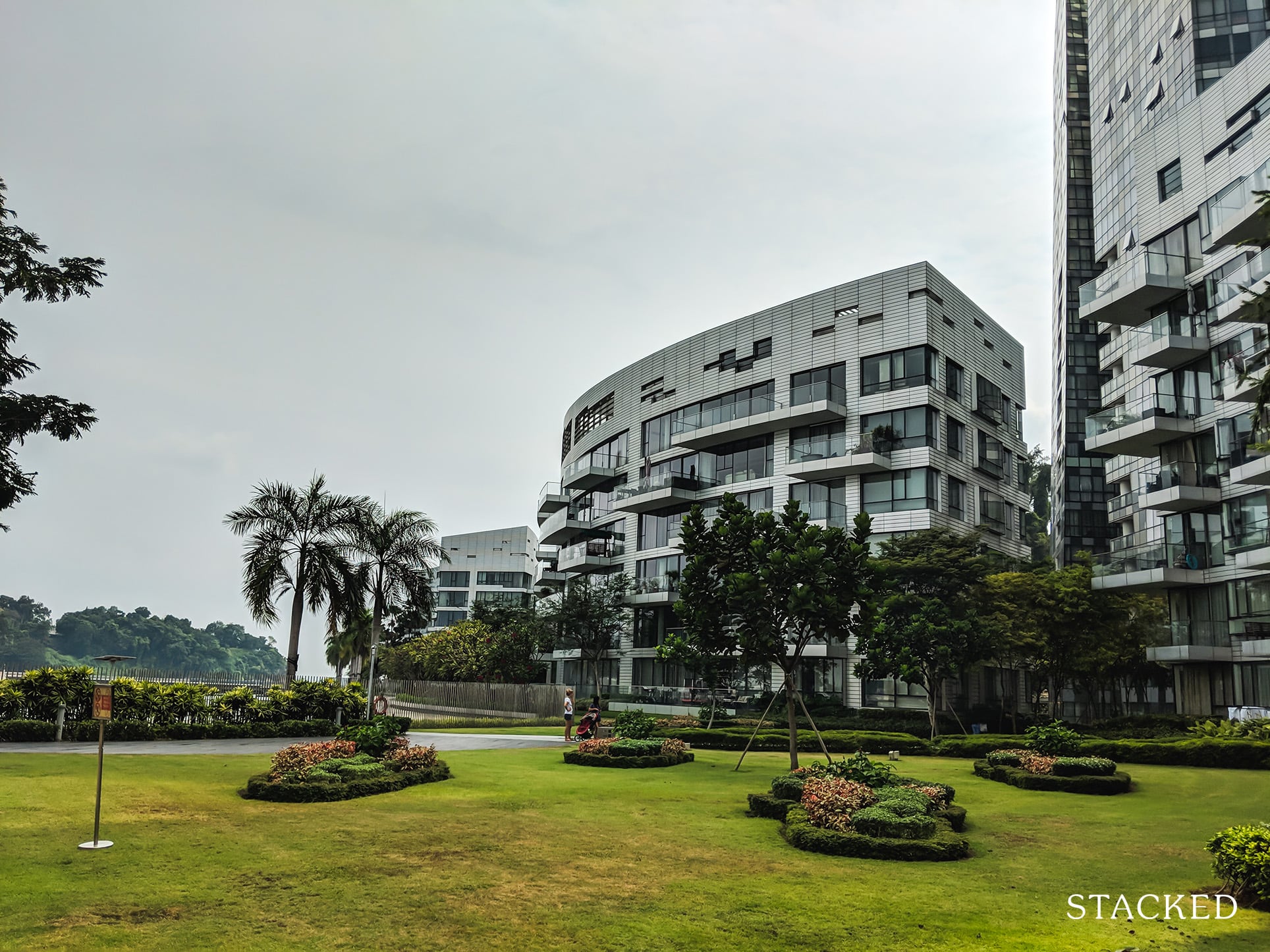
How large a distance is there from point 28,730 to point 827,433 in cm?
3715

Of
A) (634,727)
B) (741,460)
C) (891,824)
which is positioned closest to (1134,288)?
(741,460)

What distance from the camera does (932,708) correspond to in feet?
118

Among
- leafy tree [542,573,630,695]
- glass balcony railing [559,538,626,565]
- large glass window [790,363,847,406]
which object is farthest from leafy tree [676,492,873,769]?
glass balcony railing [559,538,626,565]

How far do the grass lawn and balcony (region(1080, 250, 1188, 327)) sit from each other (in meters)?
25.1

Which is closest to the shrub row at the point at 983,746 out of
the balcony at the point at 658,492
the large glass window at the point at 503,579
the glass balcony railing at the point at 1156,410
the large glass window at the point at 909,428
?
the glass balcony railing at the point at 1156,410

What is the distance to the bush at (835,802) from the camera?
1387cm

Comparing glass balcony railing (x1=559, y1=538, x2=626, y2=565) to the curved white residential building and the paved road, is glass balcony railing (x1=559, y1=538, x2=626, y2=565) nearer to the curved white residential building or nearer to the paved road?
the curved white residential building

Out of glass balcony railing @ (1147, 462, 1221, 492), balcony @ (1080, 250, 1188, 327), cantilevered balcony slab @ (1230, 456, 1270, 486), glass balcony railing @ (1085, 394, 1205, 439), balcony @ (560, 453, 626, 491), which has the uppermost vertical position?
balcony @ (1080, 250, 1188, 327)

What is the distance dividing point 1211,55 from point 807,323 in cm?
2153

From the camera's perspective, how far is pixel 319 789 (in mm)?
16312

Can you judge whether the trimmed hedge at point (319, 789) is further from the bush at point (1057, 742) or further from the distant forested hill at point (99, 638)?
the distant forested hill at point (99, 638)

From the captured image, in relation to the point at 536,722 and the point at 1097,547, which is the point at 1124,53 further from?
the point at 536,722

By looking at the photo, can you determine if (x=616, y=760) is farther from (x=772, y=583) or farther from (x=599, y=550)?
(x=599, y=550)

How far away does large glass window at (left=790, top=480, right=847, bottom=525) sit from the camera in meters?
46.1
